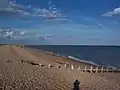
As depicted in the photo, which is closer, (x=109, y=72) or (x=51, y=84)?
(x=51, y=84)

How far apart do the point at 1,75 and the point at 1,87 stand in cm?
422

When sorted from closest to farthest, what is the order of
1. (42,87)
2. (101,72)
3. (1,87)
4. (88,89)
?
1. (1,87)
2. (42,87)
3. (88,89)
4. (101,72)

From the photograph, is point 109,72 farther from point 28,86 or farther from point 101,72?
point 28,86

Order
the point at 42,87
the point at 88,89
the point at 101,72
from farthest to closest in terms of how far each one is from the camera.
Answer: the point at 101,72, the point at 88,89, the point at 42,87

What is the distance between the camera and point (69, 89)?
1944 centimetres

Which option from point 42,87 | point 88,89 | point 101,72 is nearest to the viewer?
point 42,87

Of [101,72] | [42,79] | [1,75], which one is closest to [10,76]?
[1,75]

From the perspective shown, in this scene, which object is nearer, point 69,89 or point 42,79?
point 69,89

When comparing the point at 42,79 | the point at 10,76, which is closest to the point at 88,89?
the point at 42,79

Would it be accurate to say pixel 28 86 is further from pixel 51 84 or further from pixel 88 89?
pixel 88 89

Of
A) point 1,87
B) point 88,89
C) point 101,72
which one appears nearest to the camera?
point 1,87

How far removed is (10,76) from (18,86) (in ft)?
11.4

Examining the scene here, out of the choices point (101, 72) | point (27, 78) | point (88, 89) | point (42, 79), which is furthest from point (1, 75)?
point (101, 72)

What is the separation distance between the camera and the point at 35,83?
19672 millimetres
